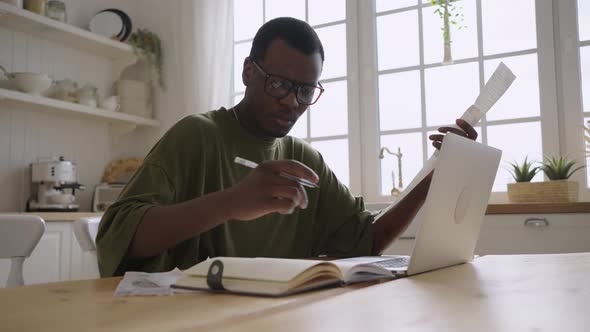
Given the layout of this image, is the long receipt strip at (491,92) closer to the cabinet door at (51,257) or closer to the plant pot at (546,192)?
the plant pot at (546,192)

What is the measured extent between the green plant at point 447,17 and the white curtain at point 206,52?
1.27 meters

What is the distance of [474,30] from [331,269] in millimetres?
2522

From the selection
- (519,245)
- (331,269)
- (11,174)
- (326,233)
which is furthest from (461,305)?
(11,174)

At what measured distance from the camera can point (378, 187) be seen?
3135 mm

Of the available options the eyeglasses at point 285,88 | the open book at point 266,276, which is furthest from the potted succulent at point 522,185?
the open book at point 266,276

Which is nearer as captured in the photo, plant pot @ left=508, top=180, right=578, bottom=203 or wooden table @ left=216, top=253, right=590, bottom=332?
wooden table @ left=216, top=253, right=590, bottom=332

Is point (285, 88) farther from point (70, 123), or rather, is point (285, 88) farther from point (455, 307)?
point (70, 123)

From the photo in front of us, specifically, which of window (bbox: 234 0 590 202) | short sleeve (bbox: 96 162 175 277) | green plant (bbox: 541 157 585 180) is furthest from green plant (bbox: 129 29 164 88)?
short sleeve (bbox: 96 162 175 277)

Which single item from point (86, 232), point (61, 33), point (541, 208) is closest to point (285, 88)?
point (86, 232)

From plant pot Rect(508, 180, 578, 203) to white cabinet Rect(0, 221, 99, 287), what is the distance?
6.44ft

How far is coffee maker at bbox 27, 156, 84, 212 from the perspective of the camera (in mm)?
2957

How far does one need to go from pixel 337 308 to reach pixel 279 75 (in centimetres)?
84

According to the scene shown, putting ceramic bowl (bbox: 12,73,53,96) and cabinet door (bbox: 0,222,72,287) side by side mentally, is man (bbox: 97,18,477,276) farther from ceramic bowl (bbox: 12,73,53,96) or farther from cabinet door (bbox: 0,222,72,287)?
ceramic bowl (bbox: 12,73,53,96)

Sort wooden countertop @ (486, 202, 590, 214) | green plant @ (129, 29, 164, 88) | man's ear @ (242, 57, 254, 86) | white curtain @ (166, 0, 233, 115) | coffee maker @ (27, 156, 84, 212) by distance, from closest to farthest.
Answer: man's ear @ (242, 57, 254, 86)
wooden countertop @ (486, 202, 590, 214)
coffee maker @ (27, 156, 84, 212)
white curtain @ (166, 0, 233, 115)
green plant @ (129, 29, 164, 88)
